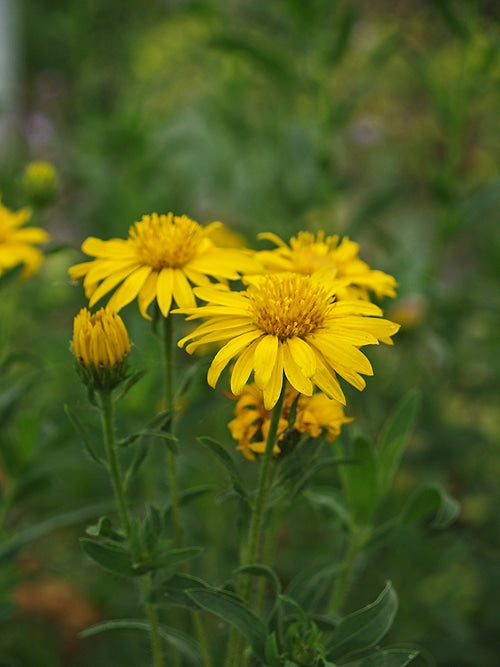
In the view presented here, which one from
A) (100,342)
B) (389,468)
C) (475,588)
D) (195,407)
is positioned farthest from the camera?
(475,588)

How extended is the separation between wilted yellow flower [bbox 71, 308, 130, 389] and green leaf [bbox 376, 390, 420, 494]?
410 millimetres

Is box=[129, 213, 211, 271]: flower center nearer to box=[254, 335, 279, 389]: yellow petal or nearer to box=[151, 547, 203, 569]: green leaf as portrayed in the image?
box=[254, 335, 279, 389]: yellow petal

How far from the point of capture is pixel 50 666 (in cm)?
141

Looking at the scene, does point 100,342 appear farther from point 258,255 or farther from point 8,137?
point 8,137

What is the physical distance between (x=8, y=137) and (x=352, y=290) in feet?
8.96

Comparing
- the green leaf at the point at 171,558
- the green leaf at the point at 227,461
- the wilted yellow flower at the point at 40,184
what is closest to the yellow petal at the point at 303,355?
the green leaf at the point at 227,461

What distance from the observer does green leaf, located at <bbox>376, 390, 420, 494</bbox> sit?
1015 mm

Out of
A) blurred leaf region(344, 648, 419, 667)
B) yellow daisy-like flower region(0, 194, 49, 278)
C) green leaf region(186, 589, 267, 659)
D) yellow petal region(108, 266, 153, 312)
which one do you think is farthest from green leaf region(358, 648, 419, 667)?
yellow daisy-like flower region(0, 194, 49, 278)

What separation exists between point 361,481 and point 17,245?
0.53m

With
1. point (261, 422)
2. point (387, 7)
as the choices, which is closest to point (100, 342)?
point (261, 422)

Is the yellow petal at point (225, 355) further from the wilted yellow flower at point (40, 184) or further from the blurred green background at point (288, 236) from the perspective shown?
the wilted yellow flower at point (40, 184)

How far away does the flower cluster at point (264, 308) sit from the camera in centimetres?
70

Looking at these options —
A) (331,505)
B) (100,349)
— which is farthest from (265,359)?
(331,505)

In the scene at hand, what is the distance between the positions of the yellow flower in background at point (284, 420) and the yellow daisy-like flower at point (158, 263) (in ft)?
0.42
